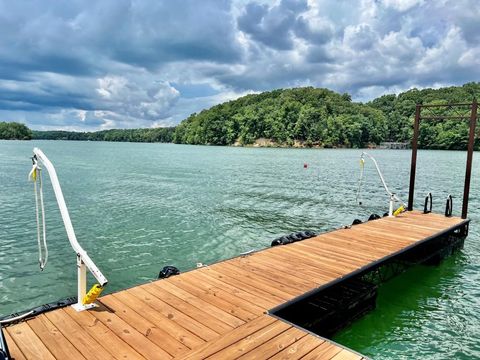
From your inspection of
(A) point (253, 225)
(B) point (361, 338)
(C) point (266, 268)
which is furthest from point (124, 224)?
(B) point (361, 338)

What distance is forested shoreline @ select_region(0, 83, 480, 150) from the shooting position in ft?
365

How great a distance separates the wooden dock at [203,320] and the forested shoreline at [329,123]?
108m

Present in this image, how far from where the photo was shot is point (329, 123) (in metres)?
127

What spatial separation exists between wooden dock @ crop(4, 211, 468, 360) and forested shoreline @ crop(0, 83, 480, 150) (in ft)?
355

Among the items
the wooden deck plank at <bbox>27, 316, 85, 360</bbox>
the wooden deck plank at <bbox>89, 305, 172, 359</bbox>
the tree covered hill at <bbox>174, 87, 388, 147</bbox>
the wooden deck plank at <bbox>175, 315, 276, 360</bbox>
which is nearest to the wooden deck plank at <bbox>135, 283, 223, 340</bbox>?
the wooden deck plank at <bbox>175, 315, 276, 360</bbox>

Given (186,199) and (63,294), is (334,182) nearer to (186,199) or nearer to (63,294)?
(186,199)

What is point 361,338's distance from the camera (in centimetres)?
720

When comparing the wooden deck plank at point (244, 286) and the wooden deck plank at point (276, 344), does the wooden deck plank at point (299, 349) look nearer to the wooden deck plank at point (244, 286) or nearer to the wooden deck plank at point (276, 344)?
the wooden deck plank at point (276, 344)

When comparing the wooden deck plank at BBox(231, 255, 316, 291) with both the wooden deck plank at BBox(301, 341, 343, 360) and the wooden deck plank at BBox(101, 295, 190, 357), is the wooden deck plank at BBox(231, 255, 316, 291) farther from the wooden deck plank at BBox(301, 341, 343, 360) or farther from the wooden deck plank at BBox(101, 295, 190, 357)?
the wooden deck plank at BBox(101, 295, 190, 357)

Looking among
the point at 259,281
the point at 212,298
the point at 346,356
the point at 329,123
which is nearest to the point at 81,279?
the point at 212,298

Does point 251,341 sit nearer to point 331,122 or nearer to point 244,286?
point 244,286

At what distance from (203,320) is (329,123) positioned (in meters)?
127

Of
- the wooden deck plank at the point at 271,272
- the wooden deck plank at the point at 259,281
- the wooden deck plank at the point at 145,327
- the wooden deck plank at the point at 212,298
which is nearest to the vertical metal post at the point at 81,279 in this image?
the wooden deck plank at the point at 145,327

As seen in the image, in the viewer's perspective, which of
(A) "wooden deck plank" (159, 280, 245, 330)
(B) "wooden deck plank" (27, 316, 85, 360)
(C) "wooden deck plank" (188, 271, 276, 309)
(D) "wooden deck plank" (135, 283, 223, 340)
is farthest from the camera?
(C) "wooden deck plank" (188, 271, 276, 309)
